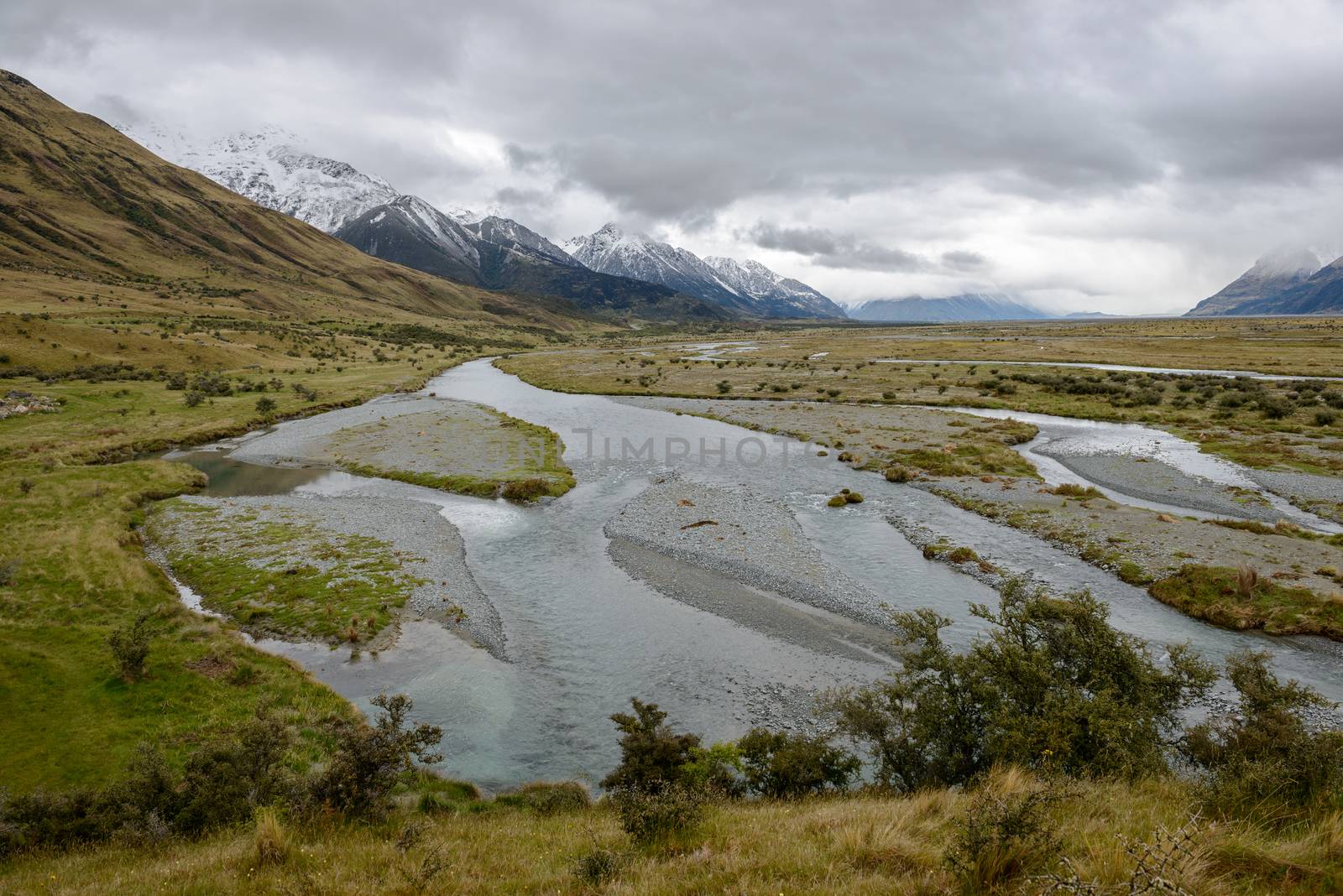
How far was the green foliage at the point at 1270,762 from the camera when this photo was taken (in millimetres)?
10273

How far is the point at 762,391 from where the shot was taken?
3804 inches

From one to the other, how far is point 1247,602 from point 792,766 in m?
23.7

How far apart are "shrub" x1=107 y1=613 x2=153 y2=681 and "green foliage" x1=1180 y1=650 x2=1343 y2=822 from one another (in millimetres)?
29707

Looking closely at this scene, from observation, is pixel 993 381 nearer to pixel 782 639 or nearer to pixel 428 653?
pixel 782 639

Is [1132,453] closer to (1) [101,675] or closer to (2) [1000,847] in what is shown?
(2) [1000,847]

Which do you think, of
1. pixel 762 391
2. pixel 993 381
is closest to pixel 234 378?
pixel 762 391

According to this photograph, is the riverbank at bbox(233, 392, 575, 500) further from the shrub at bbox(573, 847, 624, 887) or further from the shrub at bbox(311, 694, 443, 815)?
the shrub at bbox(573, 847, 624, 887)

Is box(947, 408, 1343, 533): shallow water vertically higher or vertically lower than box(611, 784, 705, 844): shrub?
higher

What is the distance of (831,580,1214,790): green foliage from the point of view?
537 inches

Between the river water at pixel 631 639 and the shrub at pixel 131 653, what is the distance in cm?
426

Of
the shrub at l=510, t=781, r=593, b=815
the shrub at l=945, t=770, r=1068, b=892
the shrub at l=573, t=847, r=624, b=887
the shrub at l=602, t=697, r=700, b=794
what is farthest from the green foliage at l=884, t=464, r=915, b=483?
the shrub at l=573, t=847, r=624, b=887

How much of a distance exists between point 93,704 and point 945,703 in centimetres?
2615

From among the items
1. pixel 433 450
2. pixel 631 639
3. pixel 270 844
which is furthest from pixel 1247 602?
pixel 433 450

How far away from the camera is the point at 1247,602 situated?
2508cm
